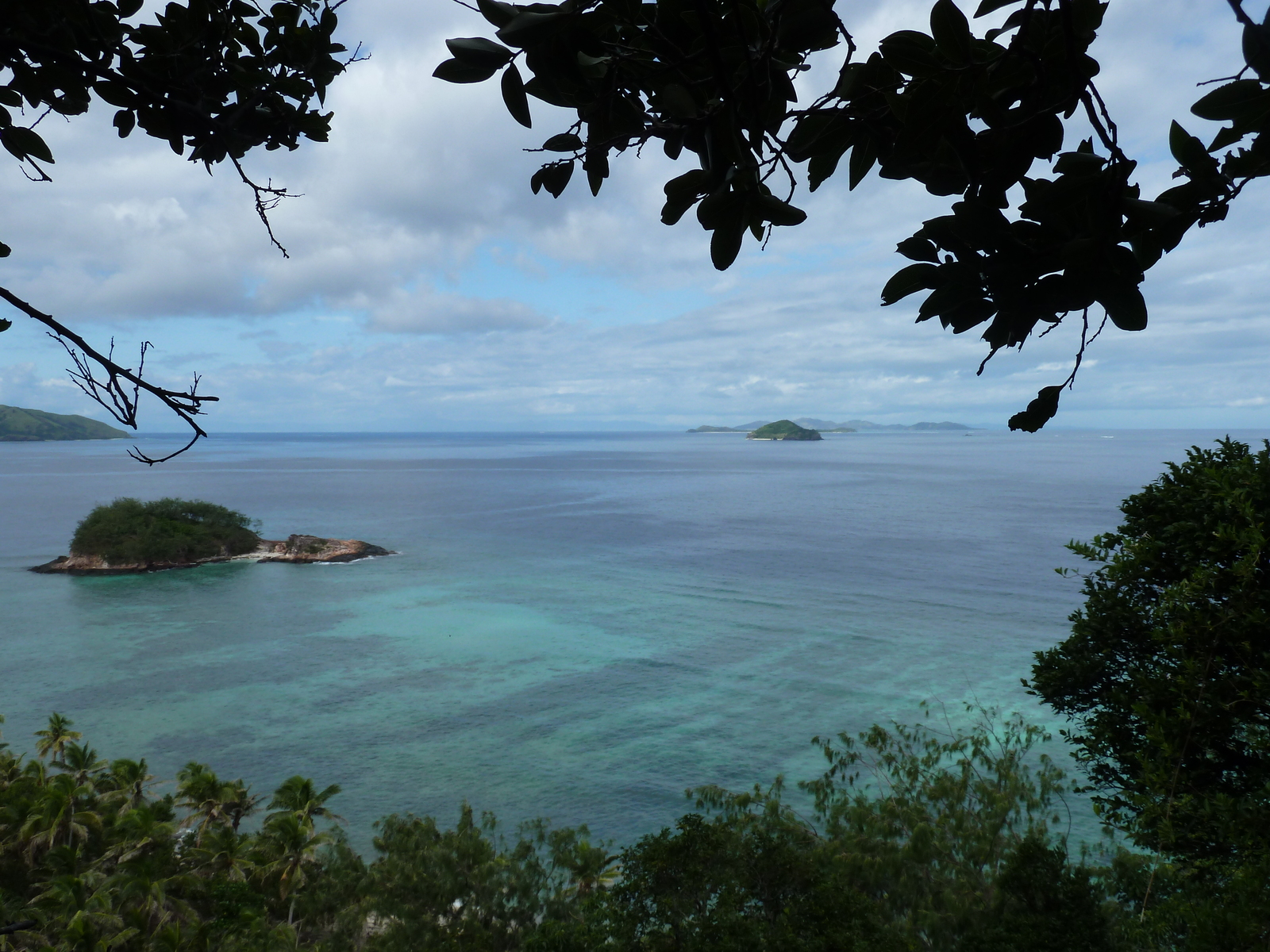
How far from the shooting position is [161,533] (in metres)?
52.2

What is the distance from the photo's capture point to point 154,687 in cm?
3108

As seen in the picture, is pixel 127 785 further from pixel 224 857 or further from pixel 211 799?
pixel 224 857

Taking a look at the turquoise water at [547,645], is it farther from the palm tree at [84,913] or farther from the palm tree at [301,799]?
the palm tree at [84,913]

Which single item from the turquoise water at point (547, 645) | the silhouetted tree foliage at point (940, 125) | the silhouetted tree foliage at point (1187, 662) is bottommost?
the turquoise water at point (547, 645)

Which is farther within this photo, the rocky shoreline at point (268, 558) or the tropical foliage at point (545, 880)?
the rocky shoreline at point (268, 558)

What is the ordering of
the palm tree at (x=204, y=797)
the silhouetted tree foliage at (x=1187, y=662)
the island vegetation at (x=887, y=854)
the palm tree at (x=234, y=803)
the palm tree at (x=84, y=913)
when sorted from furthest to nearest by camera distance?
the palm tree at (x=234, y=803)
the palm tree at (x=204, y=797)
the palm tree at (x=84, y=913)
the island vegetation at (x=887, y=854)
the silhouetted tree foliage at (x=1187, y=662)

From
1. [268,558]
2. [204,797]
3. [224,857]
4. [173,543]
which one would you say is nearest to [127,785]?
[204,797]

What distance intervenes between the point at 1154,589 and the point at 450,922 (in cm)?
1210

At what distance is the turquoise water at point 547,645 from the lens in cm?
2470

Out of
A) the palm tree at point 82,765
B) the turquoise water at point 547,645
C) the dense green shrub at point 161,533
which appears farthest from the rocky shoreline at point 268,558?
the palm tree at point 82,765

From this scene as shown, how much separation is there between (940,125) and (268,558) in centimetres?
5912

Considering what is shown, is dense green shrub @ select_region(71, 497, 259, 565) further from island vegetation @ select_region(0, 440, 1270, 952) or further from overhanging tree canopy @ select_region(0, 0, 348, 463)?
overhanging tree canopy @ select_region(0, 0, 348, 463)

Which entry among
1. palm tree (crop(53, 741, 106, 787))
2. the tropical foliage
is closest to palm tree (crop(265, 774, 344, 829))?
the tropical foliage

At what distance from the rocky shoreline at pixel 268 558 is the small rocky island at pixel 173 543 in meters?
0.05
